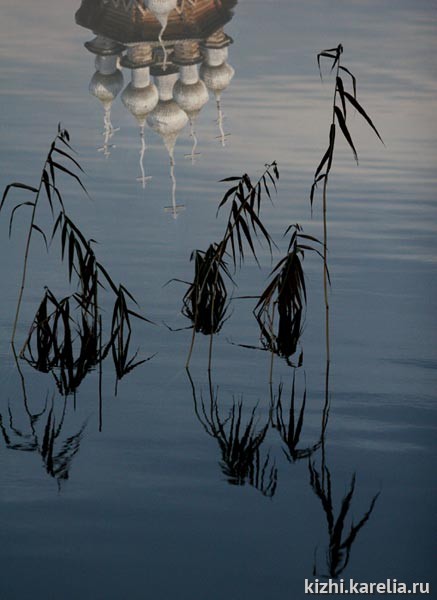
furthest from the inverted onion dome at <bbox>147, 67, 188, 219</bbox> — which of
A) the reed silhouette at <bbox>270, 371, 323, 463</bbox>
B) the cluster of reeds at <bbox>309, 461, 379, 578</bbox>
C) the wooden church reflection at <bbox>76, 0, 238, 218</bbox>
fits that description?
the cluster of reeds at <bbox>309, 461, 379, 578</bbox>

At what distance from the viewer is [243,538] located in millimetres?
3297

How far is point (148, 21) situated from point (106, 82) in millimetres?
2230

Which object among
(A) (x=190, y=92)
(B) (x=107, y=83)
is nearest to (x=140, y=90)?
(A) (x=190, y=92)

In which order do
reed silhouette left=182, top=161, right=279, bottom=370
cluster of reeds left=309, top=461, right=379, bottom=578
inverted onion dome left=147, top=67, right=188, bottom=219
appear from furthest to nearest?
1. inverted onion dome left=147, top=67, right=188, bottom=219
2. reed silhouette left=182, top=161, right=279, bottom=370
3. cluster of reeds left=309, top=461, right=379, bottom=578

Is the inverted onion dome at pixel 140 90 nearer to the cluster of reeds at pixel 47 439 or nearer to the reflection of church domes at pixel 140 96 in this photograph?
the reflection of church domes at pixel 140 96

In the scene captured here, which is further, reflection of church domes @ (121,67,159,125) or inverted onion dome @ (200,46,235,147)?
inverted onion dome @ (200,46,235,147)

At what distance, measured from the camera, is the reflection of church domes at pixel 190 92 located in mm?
10461

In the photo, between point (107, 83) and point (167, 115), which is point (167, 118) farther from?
point (107, 83)

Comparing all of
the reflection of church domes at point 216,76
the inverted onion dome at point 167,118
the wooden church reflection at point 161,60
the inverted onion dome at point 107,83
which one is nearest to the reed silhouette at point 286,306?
the wooden church reflection at point 161,60

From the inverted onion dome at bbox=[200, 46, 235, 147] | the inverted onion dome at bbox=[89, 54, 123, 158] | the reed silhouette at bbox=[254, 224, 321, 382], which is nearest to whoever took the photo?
the reed silhouette at bbox=[254, 224, 321, 382]

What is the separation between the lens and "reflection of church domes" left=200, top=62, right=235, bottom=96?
11.2 metres

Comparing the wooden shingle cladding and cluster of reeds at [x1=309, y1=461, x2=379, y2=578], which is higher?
the wooden shingle cladding

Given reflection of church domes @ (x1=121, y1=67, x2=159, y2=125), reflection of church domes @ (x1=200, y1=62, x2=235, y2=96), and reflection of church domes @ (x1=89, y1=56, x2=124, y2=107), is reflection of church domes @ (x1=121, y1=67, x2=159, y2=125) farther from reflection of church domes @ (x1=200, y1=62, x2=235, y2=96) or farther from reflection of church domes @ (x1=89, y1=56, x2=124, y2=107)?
reflection of church domes @ (x1=200, y1=62, x2=235, y2=96)

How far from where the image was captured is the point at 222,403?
4.33 meters
